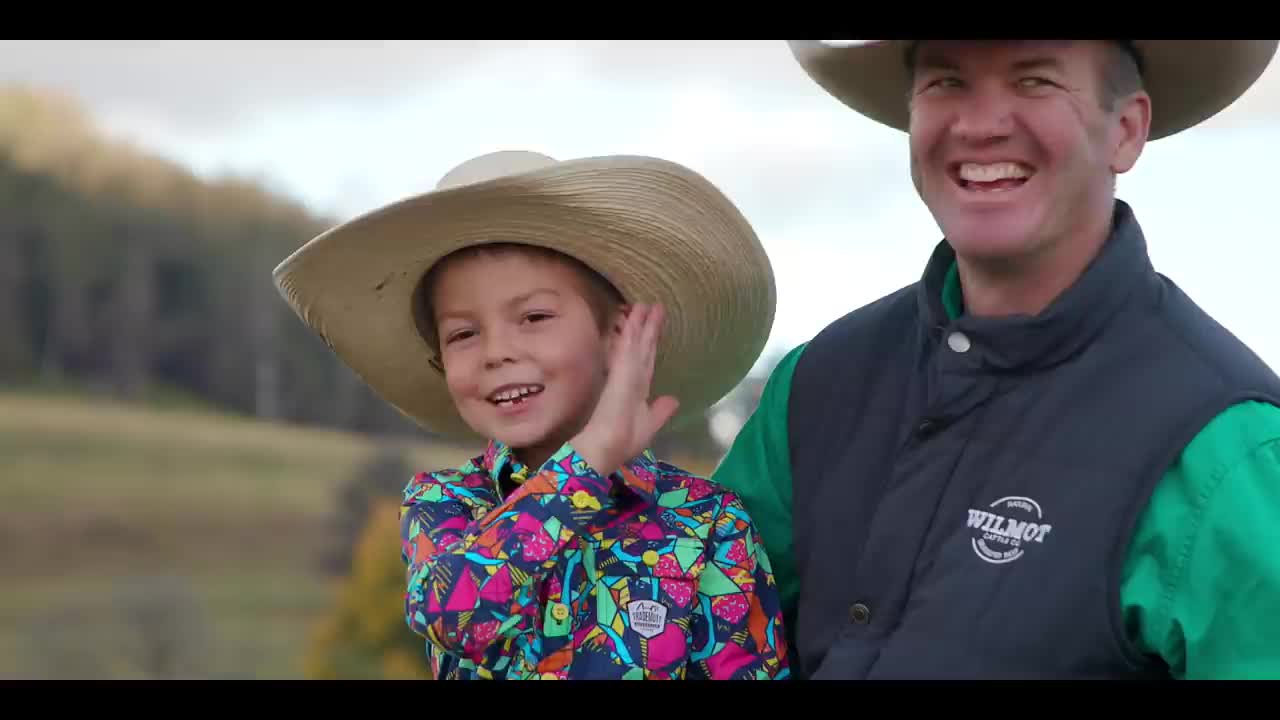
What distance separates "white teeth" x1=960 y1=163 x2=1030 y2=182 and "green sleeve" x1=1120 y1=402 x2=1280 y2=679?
0.53 meters

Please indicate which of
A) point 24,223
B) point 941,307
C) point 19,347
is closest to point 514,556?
point 941,307

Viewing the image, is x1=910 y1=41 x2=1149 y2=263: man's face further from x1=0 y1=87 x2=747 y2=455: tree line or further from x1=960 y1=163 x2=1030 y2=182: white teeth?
x1=0 y1=87 x2=747 y2=455: tree line

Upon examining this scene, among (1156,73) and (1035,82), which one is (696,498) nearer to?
(1035,82)

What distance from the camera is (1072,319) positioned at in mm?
2686

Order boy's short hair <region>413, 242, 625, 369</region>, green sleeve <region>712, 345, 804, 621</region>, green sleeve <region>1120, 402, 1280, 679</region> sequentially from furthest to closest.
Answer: green sleeve <region>712, 345, 804, 621</region> < boy's short hair <region>413, 242, 625, 369</region> < green sleeve <region>1120, 402, 1280, 679</region>

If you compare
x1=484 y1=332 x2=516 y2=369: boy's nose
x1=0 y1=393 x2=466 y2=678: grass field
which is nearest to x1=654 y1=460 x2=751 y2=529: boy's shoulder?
x1=484 y1=332 x2=516 y2=369: boy's nose

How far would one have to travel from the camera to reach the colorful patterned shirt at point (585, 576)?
8.66ft

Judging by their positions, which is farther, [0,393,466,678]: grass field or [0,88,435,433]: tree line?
[0,88,435,433]: tree line

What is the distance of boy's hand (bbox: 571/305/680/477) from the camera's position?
9.00ft

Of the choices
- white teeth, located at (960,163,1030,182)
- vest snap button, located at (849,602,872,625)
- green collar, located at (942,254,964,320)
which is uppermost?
Answer: white teeth, located at (960,163,1030,182)

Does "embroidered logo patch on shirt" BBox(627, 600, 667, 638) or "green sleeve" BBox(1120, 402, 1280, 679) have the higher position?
"green sleeve" BBox(1120, 402, 1280, 679)

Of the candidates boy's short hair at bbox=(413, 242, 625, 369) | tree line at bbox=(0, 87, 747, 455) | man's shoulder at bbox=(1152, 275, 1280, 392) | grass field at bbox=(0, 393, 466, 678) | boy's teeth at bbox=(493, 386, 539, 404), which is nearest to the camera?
man's shoulder at bbox=(1152, 275, 1280, 392)
